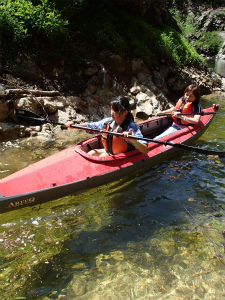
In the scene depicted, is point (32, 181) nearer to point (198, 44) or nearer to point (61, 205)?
point (61, 205)

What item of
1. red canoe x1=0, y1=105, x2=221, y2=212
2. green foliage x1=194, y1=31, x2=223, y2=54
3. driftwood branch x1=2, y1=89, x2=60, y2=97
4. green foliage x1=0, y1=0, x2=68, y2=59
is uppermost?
green foliage x1=194, y1=31, x2=223, y2=54

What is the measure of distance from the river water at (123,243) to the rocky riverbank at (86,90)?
195cm

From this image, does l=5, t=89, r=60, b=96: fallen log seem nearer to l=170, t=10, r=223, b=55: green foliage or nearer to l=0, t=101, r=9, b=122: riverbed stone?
l=0, t=101, r=9, b=122: riverbed stone

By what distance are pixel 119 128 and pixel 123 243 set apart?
1685mm

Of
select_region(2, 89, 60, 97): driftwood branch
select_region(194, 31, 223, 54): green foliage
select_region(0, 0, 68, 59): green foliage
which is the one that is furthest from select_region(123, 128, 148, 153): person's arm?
select_region(194, 31, 223, 54): green foliage

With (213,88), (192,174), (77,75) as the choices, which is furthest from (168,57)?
(192,174)

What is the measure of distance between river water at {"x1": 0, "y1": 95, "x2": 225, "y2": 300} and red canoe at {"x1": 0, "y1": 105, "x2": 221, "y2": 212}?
21cm

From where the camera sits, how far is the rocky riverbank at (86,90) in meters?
5.64

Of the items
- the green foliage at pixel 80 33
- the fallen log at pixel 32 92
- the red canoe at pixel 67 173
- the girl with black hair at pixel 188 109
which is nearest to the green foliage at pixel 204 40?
the green foliage at pixel 80 33

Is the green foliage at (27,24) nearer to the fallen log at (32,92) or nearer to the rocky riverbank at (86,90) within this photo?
the rocky riverbank at (86,90)

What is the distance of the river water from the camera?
226 centimetres

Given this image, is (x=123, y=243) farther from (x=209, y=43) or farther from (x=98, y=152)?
(x=209, y=43)

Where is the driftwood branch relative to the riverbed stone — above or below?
above

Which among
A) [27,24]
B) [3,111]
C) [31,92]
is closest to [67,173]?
[3,111]
